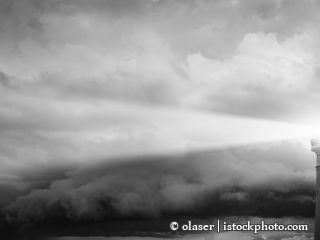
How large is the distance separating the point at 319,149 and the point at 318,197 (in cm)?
166

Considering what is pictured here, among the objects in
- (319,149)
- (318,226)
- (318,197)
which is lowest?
(318,226)

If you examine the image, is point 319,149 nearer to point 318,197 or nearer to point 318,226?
point 318,197

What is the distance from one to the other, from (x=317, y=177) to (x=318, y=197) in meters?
0.67

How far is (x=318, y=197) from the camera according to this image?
14.1 meters

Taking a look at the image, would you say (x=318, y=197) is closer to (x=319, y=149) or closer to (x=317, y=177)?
(x=317, y=177)

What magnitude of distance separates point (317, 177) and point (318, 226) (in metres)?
1.69

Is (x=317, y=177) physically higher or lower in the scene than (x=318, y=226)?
higher

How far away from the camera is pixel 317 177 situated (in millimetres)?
14164

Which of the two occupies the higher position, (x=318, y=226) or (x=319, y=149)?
(x=319, y=149)

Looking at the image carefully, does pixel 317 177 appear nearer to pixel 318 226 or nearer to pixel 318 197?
pixel 318 197

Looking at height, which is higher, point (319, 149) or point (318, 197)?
point (319, 149)

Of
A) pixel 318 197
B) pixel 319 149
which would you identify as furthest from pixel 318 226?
pixel 319 149

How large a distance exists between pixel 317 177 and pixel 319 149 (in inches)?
39.6

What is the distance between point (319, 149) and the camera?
45.6ft
